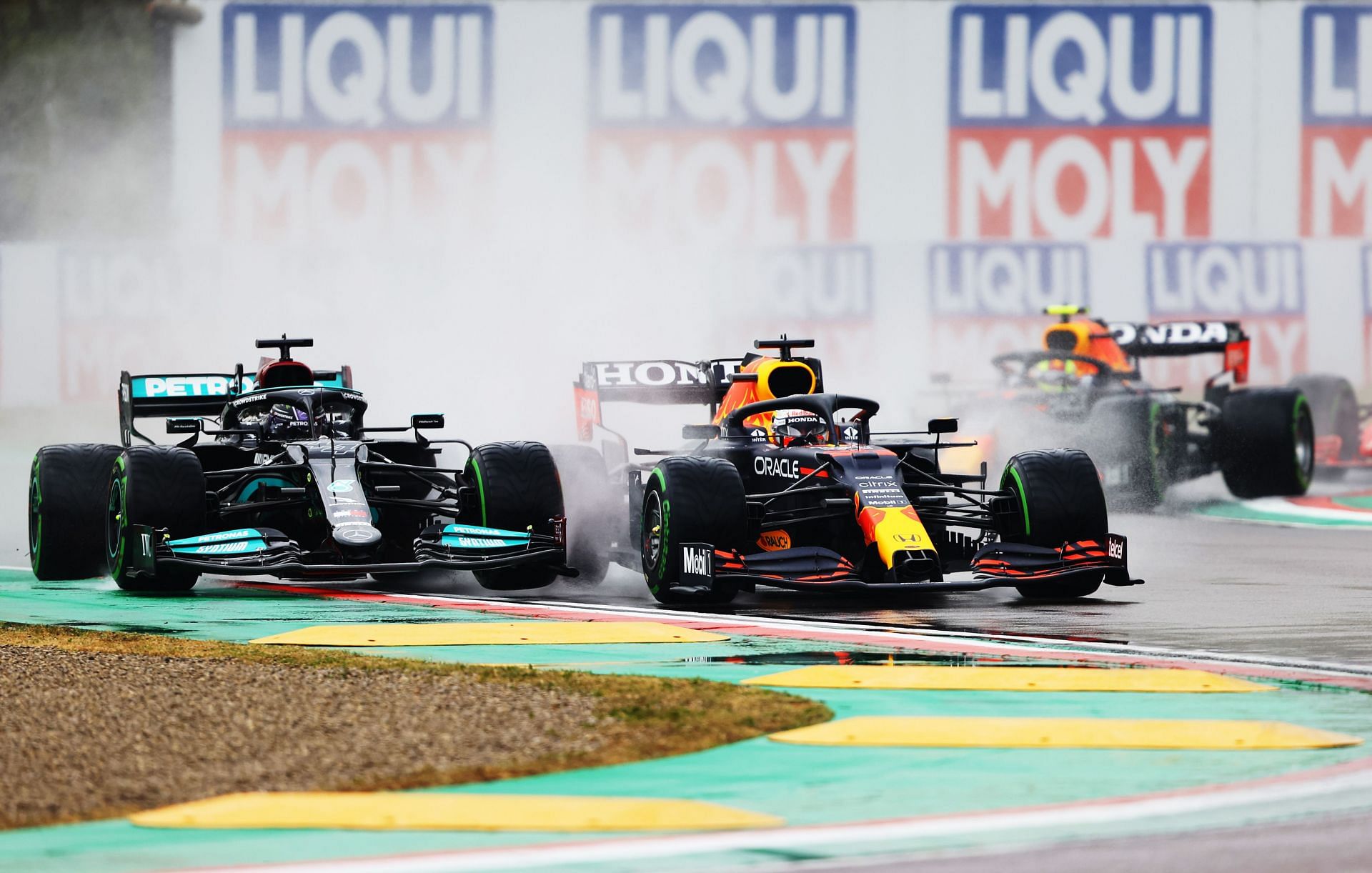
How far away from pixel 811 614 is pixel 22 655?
14.9ft

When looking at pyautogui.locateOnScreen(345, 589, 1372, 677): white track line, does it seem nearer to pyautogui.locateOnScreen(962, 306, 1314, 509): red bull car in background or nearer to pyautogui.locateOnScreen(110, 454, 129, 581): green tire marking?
pyautogui.locateOnScreen(110, 454, 129, 581): green tire marking

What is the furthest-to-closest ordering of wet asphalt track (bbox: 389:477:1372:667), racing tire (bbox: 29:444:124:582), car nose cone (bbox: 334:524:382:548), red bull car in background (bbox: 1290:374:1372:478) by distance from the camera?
red bull car in background (bbox: 1290:374:1372:478), racing tire (bbox: 29:444:124:582), car nose cone (bbox: 334:524:382:548), wet asphalt track (bbox: 389:477:1372:667)

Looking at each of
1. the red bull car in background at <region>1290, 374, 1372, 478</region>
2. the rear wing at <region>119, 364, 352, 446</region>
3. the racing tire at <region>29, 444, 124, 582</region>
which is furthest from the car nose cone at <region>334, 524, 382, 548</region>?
the red bull car in background at <region>1290, 374, 1372, 478</region>

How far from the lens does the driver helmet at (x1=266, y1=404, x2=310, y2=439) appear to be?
14945 millimetres

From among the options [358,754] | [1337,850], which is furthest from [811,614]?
[1337,850]

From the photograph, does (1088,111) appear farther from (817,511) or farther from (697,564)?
(697,564)

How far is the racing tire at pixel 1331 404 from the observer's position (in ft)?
84.8

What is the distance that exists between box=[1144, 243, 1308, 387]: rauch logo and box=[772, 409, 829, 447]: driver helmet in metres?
16.4

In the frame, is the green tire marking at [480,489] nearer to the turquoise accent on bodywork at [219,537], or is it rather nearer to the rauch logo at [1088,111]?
the turquoise accent on bodywork at [219,537]

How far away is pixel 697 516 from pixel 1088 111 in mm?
19615

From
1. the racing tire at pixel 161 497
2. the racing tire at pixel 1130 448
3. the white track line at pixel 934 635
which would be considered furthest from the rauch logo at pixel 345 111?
the white track line at pixel 934 635

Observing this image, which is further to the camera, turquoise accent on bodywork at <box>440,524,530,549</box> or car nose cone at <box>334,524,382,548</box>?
turquoise accent on bodywork at <box>440,524,530,549</box>

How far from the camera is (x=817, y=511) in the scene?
13148mm

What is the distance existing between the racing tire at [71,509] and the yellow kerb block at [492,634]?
139 inches
